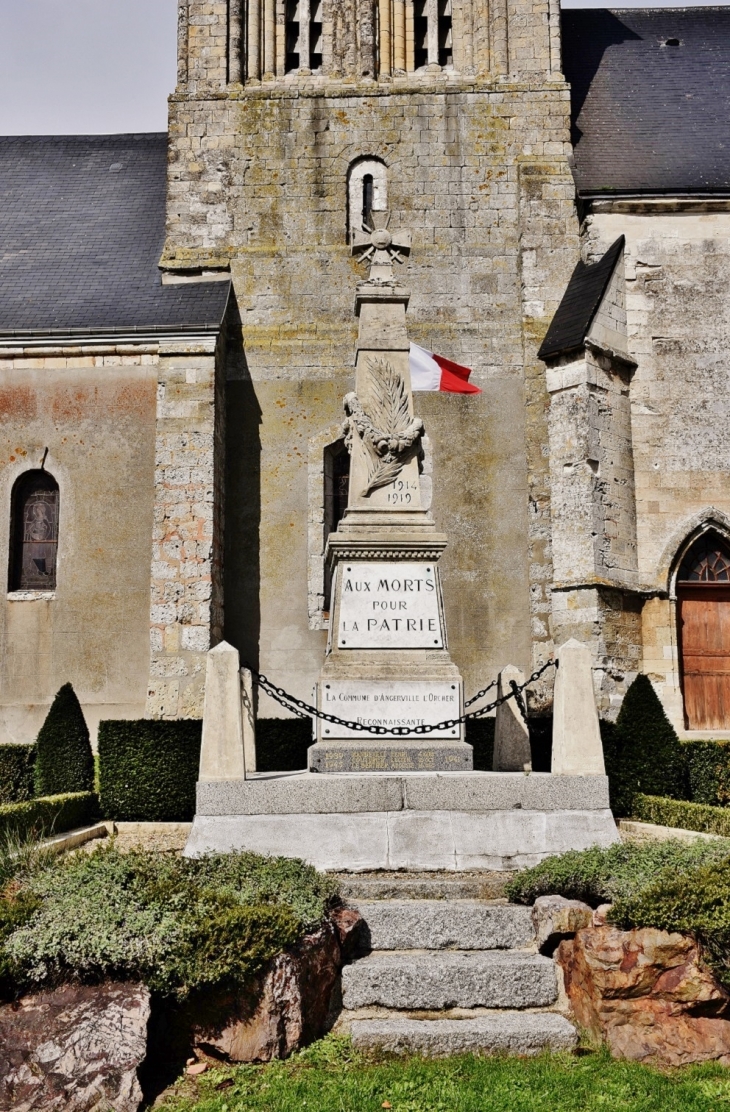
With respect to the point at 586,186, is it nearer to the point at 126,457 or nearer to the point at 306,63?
the point at 306,63

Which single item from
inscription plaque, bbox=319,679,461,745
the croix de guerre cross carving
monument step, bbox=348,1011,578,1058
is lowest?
monument step, bbox=348,1011,578,1058

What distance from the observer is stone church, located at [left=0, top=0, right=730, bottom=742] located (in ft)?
50.7

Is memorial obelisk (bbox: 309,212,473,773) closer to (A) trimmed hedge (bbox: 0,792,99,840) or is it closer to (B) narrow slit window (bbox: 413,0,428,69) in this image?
(A) trimmed hedge (bbox: 0,792,99,840)

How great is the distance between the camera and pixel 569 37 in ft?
67.9

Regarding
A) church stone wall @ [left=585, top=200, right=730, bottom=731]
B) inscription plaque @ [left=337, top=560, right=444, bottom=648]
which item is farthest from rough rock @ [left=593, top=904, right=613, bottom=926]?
church stone wall @ [left=585, top=200, right=730, bottom=731]

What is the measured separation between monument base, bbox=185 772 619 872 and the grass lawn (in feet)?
7.29

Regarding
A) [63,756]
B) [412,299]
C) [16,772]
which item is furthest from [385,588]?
[412,299]

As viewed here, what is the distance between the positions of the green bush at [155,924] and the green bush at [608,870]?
136 cm

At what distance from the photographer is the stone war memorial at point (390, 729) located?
7.77 metres

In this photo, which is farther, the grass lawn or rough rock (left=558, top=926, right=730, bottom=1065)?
rough rock (left=558, top=926, right=730, bottom=1065)

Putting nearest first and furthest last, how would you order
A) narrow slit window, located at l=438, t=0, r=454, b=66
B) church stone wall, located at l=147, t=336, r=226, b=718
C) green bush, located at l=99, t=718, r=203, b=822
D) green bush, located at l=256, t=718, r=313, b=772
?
green bush, located at l=99, t=718, r=203, b=822 < green bush, located at l=256, t=718, r=313, b=772 < church stone wall, located at l=147, t=336, r=226, b=718 < narrow slit window, located at l=438, t=0, r=454, b=66

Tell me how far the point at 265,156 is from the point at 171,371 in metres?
4.06

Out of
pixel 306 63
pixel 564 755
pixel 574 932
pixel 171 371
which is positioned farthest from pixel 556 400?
pixel 574 932

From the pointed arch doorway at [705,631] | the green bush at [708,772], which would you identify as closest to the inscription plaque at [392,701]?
the green bush at [708,772]
